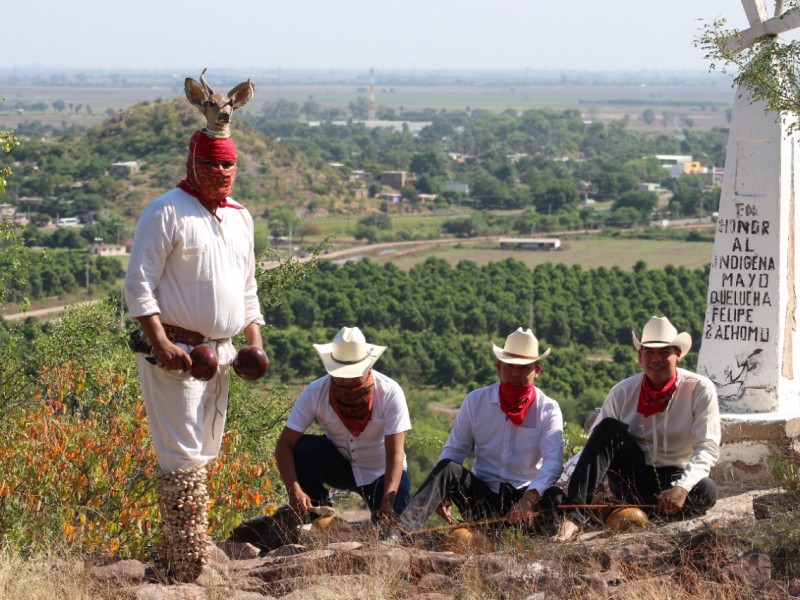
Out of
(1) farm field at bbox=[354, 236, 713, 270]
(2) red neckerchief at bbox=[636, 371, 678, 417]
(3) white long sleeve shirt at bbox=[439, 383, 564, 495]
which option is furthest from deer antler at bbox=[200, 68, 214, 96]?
(1) farm field at bbox=[354, 236, 713, 270]

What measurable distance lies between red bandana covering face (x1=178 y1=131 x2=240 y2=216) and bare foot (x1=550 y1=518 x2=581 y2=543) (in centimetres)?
154

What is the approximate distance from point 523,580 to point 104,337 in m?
3.93

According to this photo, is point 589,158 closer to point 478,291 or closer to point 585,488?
point 478,291

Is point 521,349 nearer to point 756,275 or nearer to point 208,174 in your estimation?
point 208,174

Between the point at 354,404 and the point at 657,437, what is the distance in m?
1.11

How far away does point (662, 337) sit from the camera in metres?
5.00

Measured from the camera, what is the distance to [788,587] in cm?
396

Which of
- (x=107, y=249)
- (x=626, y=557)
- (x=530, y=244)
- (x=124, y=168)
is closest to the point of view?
(x=626, y=557)

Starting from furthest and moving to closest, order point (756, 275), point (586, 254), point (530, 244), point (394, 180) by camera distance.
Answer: point (394, 180)
point (530, 244)
point (586, 254)
point (756, 275)

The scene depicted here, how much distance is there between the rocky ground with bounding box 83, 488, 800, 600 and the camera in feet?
13.1

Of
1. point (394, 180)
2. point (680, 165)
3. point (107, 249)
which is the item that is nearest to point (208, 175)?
point (107, 249)

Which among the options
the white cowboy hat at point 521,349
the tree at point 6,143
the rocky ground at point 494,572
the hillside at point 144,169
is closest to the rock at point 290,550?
the rocky ground at point 494,572

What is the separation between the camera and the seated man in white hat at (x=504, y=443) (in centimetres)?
487

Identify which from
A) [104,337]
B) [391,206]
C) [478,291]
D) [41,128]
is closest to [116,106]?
[41,128]
